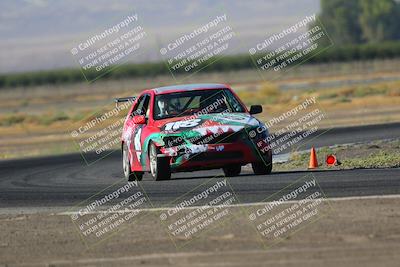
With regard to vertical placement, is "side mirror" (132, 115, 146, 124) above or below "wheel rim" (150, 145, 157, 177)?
above

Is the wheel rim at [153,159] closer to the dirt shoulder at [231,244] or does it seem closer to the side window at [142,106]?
the side window at [142,106]

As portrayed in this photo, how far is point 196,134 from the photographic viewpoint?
15.8 metres

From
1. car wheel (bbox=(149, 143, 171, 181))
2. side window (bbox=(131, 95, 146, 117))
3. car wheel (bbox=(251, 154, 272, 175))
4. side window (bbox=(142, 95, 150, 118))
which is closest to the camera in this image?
car wheel (bbox=(149, 143, 171, 181))

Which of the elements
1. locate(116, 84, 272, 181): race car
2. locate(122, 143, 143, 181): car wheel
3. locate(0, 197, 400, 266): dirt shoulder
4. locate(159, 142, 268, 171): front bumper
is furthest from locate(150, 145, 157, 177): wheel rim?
locate(0, 197, 400, 266): dirt shoulder

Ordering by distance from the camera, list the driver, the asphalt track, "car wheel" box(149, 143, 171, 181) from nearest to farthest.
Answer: the asphalt track → "car wheel" box(149, 143, 171, 181) → the driver

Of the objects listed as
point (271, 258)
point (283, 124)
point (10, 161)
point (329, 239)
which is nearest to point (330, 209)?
point (329, 239)

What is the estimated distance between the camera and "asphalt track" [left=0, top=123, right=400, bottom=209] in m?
13.9

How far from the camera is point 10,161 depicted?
27531 mm

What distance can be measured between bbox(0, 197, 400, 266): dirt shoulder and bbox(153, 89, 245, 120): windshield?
471 centimetres

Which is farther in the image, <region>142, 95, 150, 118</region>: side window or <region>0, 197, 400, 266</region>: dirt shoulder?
<region>142, 95, 150, 118</region>: side window

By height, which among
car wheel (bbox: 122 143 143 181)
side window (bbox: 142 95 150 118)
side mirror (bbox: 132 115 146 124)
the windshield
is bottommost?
car wheel (bbox: 122 143 143 181)

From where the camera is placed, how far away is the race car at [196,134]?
1585 centimetres

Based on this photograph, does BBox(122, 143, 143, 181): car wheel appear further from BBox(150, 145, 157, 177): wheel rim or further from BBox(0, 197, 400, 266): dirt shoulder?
BBox(0, 197, 400, 266): dirt shoulder

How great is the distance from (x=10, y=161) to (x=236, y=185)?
44.3 feet
